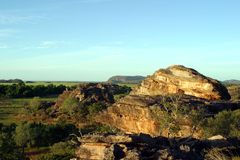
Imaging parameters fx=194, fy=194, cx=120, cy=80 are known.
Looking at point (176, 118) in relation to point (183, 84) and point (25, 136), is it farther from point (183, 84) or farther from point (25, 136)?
point (25, 136)

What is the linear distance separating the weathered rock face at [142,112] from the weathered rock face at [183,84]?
195 inches

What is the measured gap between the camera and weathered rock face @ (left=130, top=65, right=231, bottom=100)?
34.6m

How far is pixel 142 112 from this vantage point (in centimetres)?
2667

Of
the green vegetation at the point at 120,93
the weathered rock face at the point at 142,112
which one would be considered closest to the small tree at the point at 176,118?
the weathered rock face at the point at 142,112

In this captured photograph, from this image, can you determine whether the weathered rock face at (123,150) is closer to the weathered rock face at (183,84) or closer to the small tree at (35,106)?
the weathered rock face at (183,84)

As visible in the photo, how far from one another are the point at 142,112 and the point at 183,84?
49.0ft

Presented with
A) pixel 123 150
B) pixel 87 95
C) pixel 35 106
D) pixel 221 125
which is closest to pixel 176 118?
pixel 221 125

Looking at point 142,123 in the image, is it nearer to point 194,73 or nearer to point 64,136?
point 194,73

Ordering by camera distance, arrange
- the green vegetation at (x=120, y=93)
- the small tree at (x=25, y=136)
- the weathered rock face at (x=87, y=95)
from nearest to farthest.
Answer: the small tree at (x=25, y=136), the weathered rock face at (x=87, y=95), the green vegetation at (x=120, y=93)

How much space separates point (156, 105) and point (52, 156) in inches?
551

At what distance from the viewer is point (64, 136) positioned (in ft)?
129

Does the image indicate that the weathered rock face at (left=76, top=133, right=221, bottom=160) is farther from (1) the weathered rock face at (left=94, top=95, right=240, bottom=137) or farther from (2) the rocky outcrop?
(1) the weathered rock face at (left=94, top=95, right=240, bottom=137)

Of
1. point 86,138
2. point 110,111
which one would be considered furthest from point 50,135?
point 86,138

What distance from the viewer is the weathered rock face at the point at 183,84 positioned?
34556 millimetres
